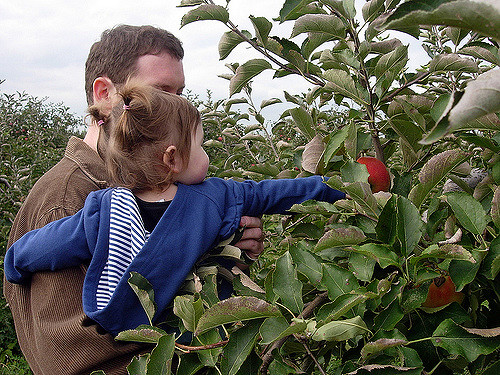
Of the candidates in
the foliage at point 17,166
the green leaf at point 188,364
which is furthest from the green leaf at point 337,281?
the foliage at point 17,166

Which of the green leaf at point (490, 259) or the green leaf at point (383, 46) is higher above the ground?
the green leaf at point (383, 46)

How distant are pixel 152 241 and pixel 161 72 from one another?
2.17 feet

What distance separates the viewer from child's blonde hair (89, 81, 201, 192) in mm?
1201

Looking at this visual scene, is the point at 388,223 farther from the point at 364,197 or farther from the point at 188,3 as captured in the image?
the point at 188,3

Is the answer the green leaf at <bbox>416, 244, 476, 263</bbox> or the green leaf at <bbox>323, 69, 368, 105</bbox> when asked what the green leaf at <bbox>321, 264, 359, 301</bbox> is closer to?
the green leaf at <bbox>416, 244, 476, 263</bbox>

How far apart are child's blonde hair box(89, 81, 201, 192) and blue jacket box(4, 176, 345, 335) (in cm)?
8

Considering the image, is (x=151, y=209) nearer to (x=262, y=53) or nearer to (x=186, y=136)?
(x=186, y=136)

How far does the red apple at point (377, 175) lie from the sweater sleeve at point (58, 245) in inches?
22.8

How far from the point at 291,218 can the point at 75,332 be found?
0.54m

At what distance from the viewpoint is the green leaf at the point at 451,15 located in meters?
0.34

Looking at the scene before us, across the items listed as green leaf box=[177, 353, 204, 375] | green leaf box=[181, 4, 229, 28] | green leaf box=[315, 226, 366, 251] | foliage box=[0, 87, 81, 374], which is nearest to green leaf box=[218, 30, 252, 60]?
green leaf box=[181, 4, 229, 28]

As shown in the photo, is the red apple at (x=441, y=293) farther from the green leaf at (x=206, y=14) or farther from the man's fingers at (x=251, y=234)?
the green leaf at (x=206, y=14)

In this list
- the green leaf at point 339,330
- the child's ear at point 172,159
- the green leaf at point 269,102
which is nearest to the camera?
the green leaf at point 339,330

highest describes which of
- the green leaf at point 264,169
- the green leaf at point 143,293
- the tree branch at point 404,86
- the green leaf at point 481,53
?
the green leaf at point 481,53
